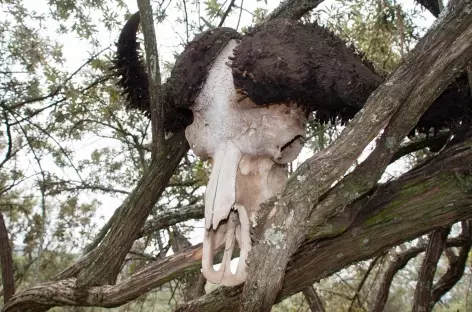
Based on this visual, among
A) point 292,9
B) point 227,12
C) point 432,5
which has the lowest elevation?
point 292,9

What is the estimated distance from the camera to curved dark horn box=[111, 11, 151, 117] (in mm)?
2762

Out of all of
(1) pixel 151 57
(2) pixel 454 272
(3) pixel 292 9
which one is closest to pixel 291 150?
(1) pixel 151 57

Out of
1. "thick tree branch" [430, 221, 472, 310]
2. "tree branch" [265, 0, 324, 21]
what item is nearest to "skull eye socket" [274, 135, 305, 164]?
"tree branch" [265, 0, 324, 21]

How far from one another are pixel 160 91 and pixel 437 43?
1471 millimetres

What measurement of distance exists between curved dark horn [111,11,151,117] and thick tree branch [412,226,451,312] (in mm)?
2323

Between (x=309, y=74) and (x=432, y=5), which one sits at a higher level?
(x=432, y=5)

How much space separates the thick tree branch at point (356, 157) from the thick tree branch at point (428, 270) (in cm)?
217

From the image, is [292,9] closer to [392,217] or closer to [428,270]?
[392,217]

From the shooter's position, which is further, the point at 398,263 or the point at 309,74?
the point at 398,263

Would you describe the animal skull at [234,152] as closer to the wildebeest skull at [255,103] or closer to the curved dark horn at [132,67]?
the wildebeest skull at [255,103]

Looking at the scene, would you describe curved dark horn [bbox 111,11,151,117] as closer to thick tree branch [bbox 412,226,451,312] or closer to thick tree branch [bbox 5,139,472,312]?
thick tree branch [bbox 5,139,472,312]

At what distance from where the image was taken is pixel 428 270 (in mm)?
3693

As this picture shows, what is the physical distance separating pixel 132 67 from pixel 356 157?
1.64 m

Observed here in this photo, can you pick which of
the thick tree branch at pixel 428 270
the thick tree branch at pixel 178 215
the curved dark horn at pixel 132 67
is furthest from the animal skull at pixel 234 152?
the thick tree branch at pixel 428 270
